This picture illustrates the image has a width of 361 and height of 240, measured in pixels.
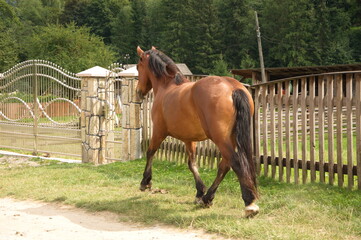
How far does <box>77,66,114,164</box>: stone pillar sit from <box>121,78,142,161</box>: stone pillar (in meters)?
0.60

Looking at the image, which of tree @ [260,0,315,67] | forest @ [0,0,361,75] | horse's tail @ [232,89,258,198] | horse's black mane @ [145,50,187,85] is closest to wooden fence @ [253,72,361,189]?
horse's black mane @ [145,50,187,85]

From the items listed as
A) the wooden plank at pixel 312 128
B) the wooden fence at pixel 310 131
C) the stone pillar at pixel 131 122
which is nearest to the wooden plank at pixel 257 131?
the wooden fence at pixel 310 131

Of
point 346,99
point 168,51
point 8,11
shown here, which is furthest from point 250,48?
point 346,99

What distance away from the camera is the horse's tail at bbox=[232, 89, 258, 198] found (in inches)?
215

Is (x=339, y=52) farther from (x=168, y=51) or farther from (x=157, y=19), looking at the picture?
(x=157, y=19)

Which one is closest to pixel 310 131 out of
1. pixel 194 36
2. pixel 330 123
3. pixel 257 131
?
pixel 330 123

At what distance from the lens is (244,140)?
550 cm

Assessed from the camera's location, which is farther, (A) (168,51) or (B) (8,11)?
(A) (168,51)

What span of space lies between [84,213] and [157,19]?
73920mm

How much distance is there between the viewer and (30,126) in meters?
13.1

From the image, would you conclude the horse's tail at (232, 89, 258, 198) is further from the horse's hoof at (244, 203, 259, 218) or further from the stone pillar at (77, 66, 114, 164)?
the stone pillar at (77, 66, 114, 164)

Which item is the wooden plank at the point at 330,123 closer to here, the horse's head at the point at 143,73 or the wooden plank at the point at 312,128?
the wooden plank at the point at 312,128

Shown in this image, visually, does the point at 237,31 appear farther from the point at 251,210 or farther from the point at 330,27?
the point at 251,210

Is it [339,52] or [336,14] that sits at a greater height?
[336,14]
